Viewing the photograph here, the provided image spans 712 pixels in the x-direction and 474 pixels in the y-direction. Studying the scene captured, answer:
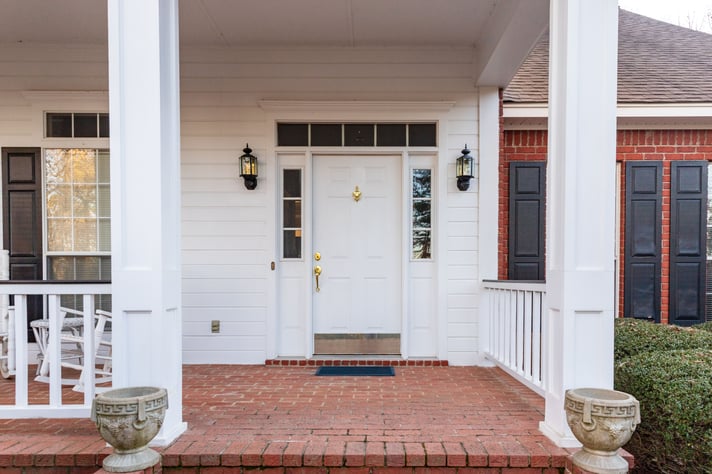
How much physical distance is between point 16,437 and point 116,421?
0.90m

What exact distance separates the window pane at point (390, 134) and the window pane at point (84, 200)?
2738 mm

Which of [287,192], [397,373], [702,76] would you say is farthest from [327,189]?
[702,76]

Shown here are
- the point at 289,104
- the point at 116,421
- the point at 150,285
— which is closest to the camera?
the point at 116,421

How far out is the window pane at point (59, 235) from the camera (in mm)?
3969

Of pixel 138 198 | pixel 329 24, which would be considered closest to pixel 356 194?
pixel 329 24

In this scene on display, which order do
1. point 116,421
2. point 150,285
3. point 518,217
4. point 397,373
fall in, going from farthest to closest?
1. point 518,217
2. point 397,373
3. point 150,285
4. point 116,421

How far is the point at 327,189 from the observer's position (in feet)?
13.3

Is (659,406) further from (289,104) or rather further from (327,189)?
(289,104)

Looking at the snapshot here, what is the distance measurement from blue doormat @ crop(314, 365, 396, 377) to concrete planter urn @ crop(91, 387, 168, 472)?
1792mm

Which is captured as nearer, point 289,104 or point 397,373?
point 397,373

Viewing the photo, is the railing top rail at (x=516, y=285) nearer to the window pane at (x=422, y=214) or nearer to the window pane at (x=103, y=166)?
the window pane at (x=422, y=214)

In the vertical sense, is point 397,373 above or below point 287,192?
below

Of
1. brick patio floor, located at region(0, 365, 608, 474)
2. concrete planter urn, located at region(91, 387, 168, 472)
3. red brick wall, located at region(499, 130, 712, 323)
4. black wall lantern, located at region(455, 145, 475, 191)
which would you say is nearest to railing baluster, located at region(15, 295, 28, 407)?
brick patio floor, located at region(0, 365, 608, 474)

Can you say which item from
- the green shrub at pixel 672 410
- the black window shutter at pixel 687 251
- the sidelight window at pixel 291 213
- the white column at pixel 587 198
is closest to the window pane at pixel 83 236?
the sidelight window at pixel 291 213
